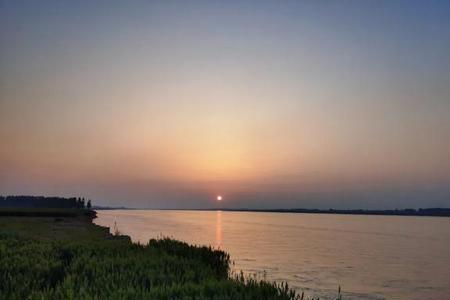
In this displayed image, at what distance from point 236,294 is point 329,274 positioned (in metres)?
29.8

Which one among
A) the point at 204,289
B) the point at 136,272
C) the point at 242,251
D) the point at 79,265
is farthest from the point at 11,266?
the point at 242,251

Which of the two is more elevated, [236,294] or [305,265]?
[236,294]

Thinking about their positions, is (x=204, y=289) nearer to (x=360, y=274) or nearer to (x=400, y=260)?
(x=360, y=274)

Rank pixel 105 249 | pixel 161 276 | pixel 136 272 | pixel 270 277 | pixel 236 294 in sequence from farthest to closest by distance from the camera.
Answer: pixel 270 277 < pixel 105 249 < pixel 136 272 < pixel 161 276 < pixel 236 294

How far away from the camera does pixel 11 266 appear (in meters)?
15.5

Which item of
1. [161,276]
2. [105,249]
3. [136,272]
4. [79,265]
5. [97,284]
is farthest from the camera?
[105,249]

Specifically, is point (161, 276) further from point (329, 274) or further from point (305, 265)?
point (305, 265)

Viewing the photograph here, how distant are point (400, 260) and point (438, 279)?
1364 centimetres

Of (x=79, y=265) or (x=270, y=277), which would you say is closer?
(x=79, y=265)

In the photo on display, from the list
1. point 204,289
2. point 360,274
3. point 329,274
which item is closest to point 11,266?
point 204,289

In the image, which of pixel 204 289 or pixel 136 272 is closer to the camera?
pixel 204 289

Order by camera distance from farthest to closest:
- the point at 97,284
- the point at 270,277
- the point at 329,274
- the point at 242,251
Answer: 1. the point at 242,251
2. the point at 329,274
3. the point at 270,277
4. the point at 97,284

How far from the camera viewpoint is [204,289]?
1105 cm

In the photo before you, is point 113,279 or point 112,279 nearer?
point 112,279
